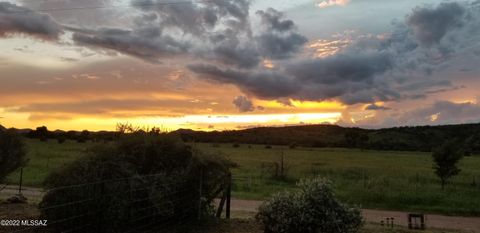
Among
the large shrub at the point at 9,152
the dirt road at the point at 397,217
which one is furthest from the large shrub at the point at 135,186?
the dirt road at the point at 397,217

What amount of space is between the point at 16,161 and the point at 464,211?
2045 cm

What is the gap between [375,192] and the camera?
2730 cm

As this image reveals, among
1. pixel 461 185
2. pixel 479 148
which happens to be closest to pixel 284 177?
pixel 461 185

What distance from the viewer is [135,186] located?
11.1 m

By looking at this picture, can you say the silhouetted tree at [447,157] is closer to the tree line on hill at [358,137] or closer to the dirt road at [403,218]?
the dirt road at [403,218]

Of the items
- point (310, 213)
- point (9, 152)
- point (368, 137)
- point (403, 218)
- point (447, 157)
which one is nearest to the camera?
point (310, 213)

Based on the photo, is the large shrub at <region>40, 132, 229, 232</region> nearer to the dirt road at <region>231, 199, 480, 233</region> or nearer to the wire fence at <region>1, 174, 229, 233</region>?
the wire fence at <region>1, 174, 229, 233</region>

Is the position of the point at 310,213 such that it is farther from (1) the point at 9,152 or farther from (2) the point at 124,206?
(1) the point at 9,152

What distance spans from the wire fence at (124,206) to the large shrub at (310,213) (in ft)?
8.35

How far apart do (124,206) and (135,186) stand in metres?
0.71

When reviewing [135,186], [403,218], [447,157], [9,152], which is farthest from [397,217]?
[9,152]

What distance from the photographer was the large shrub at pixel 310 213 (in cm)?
1011

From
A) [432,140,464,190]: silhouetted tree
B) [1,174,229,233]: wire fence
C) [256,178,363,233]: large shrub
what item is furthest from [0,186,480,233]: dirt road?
[432,140,464,190]: silhouetted tree

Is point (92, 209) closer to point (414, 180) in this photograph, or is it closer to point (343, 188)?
point (343, 188)
